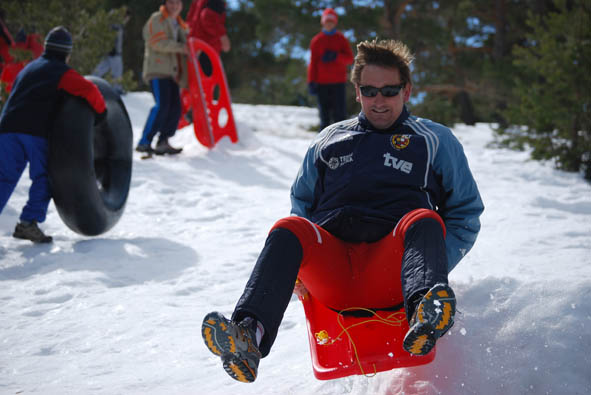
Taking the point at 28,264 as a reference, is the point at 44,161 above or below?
above

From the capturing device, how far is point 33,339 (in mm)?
2371

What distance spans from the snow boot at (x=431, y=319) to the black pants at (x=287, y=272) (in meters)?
0.08

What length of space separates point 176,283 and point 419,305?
187 centimetres

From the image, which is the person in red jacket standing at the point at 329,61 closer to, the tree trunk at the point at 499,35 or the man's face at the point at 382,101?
the man's face at the point at 382,101

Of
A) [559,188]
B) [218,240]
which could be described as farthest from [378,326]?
[559,188]

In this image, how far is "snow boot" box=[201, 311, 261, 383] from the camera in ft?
4.84

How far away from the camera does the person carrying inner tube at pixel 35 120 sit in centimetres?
351

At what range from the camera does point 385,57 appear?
2.13 m

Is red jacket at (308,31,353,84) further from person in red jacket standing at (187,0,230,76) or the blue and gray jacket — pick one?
the blue and gray jacket

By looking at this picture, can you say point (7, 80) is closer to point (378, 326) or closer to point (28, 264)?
point (28, 264)

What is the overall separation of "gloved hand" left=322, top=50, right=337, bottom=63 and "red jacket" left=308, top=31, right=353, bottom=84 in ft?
0.09

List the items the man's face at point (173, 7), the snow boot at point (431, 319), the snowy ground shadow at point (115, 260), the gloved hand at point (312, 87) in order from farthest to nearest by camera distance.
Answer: the gloved hand at point (312, 87) → the man's face at point (173, 7) → the snowy ground shadow at point (115, 260) → the snow boot at point (431, 319)

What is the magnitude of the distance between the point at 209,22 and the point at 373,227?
17.6 feet

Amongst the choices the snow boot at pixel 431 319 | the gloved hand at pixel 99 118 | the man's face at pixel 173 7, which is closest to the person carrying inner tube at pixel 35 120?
the gloved hand at pixel 99 118
